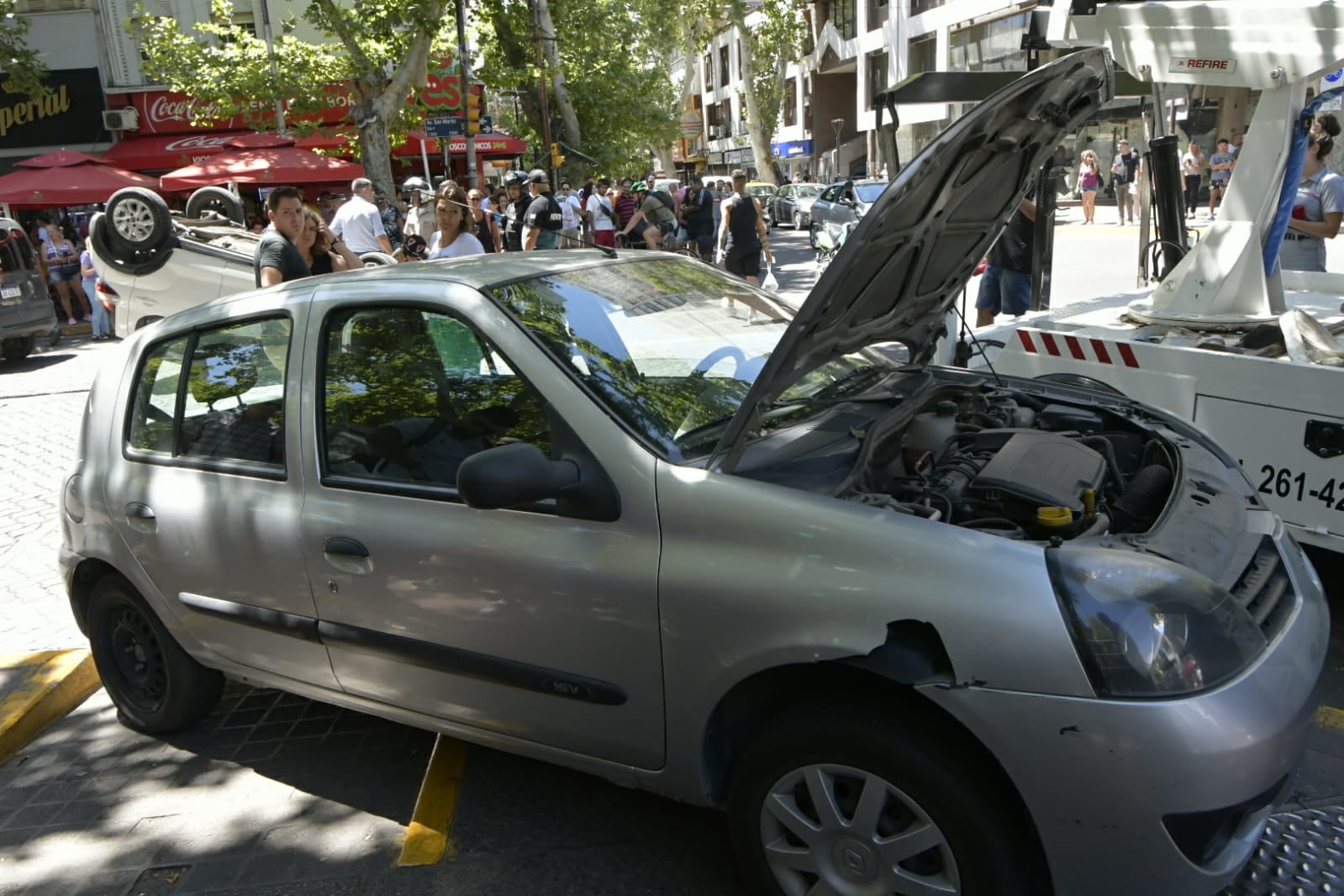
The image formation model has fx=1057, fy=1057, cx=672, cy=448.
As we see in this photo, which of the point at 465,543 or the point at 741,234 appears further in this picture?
the point at 741,234

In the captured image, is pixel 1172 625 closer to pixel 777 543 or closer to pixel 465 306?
pixel 777 543

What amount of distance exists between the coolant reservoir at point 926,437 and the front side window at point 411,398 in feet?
3.71

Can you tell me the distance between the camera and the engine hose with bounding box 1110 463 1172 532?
9.28 ft

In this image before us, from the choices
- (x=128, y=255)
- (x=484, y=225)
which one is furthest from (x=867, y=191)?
(x=128, y=255)

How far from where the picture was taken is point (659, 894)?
2885 millimetres

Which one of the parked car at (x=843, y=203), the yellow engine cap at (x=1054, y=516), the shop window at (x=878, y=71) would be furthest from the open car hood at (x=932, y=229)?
the shop window at (x=878, y=71)

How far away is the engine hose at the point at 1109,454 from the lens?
3.04m

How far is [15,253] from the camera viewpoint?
1416cm

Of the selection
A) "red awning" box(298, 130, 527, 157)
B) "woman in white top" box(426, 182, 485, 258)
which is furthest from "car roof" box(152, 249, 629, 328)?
"red awning" box(298, 130, 527, 157)

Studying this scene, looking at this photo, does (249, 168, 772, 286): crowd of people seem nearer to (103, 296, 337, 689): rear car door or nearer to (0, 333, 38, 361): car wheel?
(103, 296, 337, 689): rear car door

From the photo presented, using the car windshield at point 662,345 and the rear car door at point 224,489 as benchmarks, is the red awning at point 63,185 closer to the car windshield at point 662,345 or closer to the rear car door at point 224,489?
the rear car door at point 224,489

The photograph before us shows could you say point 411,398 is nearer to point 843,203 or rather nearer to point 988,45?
point 843,203

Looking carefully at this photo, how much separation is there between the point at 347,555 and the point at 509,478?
2.65 ft

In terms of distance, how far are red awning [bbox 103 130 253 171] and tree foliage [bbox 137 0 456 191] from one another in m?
0.89
